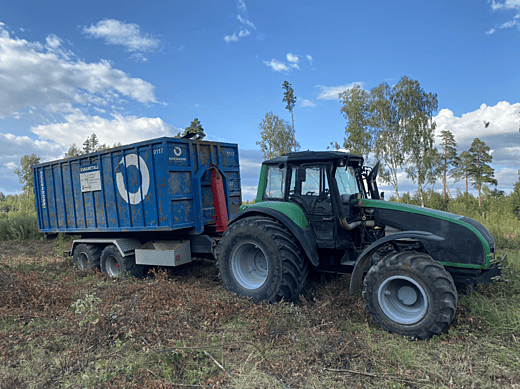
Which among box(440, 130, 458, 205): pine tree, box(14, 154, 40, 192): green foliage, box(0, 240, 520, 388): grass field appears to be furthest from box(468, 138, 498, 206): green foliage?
box(14, 154, 40, 192): green foliage

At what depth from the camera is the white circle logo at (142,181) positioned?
770 cm

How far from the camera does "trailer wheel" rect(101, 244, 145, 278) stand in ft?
27.7

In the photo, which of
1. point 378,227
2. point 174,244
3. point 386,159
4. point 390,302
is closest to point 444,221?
point 378,227

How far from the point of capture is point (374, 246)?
4824 millimetres

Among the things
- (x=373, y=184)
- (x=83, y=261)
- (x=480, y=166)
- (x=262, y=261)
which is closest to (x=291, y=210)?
(x=262, y=261)

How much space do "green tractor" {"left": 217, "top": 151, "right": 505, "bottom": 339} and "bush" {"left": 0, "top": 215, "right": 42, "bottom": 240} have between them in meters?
15.5

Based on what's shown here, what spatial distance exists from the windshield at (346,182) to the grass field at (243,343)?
5.33 ft

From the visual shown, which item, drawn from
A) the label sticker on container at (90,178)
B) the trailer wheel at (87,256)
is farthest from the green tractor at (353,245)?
the trailer wheel at (87,256)

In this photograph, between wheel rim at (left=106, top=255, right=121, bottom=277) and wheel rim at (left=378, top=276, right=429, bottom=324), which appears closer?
wheel rim at (left=378, top=276, right=429, bottom=324)

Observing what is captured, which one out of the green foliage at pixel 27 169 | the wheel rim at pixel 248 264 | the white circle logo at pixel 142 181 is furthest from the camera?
the green foliage at pixel 27 169

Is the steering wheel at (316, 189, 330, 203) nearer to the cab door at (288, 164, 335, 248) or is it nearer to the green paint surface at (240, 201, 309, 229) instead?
the cab door at (288, 164, 335, 248)

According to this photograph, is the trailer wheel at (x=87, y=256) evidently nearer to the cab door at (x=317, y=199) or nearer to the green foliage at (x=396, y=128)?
the cab door at (x=317, y=199)

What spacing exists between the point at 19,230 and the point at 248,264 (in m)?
16.2

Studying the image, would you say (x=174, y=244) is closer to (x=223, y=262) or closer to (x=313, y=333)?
(x=223, y=262)
